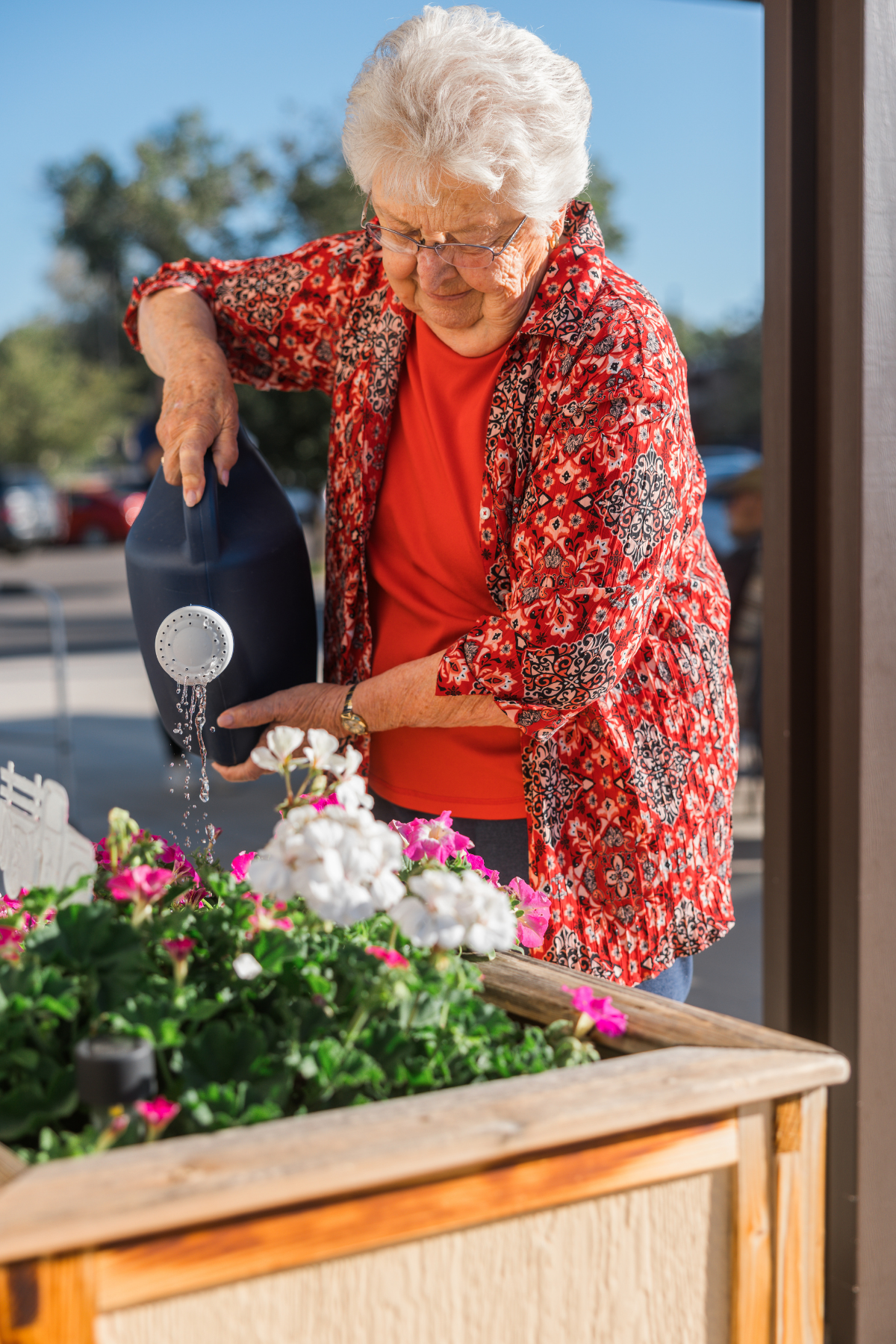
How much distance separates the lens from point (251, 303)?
1659 mm

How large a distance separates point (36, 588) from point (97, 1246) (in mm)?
Answer: 4319

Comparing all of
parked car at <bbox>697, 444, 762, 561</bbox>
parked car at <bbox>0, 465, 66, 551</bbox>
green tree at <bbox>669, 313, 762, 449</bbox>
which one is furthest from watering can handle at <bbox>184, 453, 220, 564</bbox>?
parked car at <bbox>0, 465, 66, 551</bbox>

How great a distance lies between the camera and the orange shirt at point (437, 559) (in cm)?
147

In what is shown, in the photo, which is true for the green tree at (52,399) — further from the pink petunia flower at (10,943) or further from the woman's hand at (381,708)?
the pink petunia flower at (10,943)

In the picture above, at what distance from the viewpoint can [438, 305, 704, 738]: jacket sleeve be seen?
125cm

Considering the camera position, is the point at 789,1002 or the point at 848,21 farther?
the point at 789,1002

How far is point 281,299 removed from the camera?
64.8 inches

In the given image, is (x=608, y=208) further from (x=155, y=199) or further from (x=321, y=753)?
(x=321, y=753)

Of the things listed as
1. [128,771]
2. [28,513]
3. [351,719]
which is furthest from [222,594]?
[28,513]

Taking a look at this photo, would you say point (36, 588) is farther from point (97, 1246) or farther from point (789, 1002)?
point (97, 1246)

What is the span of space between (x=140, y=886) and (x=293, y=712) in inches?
21.6

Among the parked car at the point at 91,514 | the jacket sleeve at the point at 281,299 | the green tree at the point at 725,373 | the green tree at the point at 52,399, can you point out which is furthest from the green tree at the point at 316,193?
the green tree at the point at 52,399

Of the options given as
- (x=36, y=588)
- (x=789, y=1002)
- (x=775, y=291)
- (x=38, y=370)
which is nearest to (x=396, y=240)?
(x=775, y=291)

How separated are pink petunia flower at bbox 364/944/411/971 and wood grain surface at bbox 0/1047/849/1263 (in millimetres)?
86
